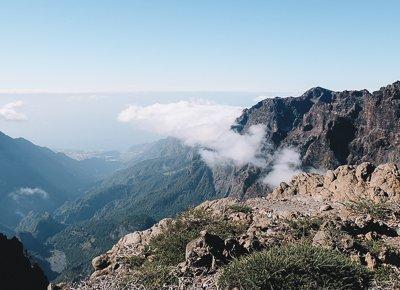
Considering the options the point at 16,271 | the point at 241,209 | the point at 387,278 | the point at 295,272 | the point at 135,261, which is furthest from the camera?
the point at 16,271

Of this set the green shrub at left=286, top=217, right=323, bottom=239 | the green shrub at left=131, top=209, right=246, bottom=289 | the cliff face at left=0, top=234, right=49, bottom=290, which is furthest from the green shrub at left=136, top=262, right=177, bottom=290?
the cliff face at left=0, top=234, right=49, bottom=290

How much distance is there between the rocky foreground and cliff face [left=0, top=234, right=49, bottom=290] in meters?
14.0

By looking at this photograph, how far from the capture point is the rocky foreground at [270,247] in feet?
49.4

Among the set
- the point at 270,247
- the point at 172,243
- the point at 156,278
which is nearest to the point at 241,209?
the point at 172,243

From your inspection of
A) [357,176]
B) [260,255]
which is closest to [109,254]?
[260,255]

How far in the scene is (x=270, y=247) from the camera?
66.9 feet

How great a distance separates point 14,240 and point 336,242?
38.7 meters

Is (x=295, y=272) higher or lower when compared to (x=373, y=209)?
higher

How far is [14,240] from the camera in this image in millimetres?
48812

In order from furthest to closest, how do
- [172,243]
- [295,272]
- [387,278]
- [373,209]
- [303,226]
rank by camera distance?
[373,209]
[303,226]
[172,243]
[387,278]
[295,272]

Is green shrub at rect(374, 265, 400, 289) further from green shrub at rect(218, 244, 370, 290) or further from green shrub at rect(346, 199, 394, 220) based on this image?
green shrub at rect(346, 199, 394, 220)

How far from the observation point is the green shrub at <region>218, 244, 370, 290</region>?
14.2 meters

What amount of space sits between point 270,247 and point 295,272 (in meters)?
5.75

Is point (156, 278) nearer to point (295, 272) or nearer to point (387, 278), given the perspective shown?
point (295, 272)
